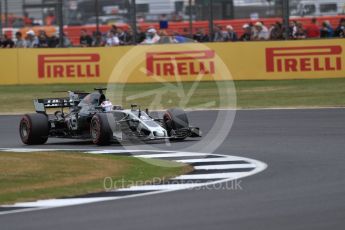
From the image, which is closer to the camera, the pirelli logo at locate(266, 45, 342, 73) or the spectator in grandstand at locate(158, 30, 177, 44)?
the pirelli logo at locate(266, 45, 342, 73)

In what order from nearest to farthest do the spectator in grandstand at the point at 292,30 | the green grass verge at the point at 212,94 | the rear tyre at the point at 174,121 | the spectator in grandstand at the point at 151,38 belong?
the rear tyre at the point at 174,121
the green grass verge at the point at 212,94
the spectator in grandstand at the point at 292,30
the spectator in grandstand at the point at 151,38

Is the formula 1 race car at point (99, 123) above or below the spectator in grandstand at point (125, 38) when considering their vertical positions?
below

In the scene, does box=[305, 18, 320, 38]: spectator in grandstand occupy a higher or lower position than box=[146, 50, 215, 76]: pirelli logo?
higher

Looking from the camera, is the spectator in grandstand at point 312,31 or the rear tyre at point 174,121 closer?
the rear tyre at point 174,121

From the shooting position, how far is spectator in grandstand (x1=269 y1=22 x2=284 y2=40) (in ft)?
97.7

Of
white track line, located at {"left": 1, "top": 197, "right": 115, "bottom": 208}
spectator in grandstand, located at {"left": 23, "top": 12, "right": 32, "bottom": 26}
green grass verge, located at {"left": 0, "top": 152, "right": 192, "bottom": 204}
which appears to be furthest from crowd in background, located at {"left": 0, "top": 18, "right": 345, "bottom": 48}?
white track line, located at {"left": 1, "top": 197, "right": 115, "bottom": 208}

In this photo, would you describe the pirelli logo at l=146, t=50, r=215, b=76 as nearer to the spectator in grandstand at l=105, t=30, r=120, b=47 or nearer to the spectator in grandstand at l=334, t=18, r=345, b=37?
the spectator in grandstand at l=105, t=30, r=120, b=47

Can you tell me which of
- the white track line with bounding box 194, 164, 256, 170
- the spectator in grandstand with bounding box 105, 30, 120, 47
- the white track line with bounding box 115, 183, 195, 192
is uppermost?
the spectator in grandstand with bounding box 105, 30, 120, 47

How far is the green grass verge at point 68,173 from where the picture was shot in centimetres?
1134

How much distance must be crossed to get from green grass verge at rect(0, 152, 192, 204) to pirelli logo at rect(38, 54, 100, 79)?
15.4 meters

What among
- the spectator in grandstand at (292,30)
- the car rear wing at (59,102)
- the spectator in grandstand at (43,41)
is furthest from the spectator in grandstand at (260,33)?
the car rear wing at (59,102)

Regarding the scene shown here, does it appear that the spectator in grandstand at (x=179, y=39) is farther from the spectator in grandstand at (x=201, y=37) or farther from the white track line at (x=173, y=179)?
the white track line at (x=173, y=179)

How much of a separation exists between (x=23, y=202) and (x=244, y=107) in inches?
565

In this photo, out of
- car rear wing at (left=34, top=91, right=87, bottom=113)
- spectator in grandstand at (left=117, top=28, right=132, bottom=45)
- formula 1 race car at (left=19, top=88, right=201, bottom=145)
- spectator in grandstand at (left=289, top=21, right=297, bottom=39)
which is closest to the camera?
formula 1 race car at (left=19, top=88, right=201, bottom=145)
